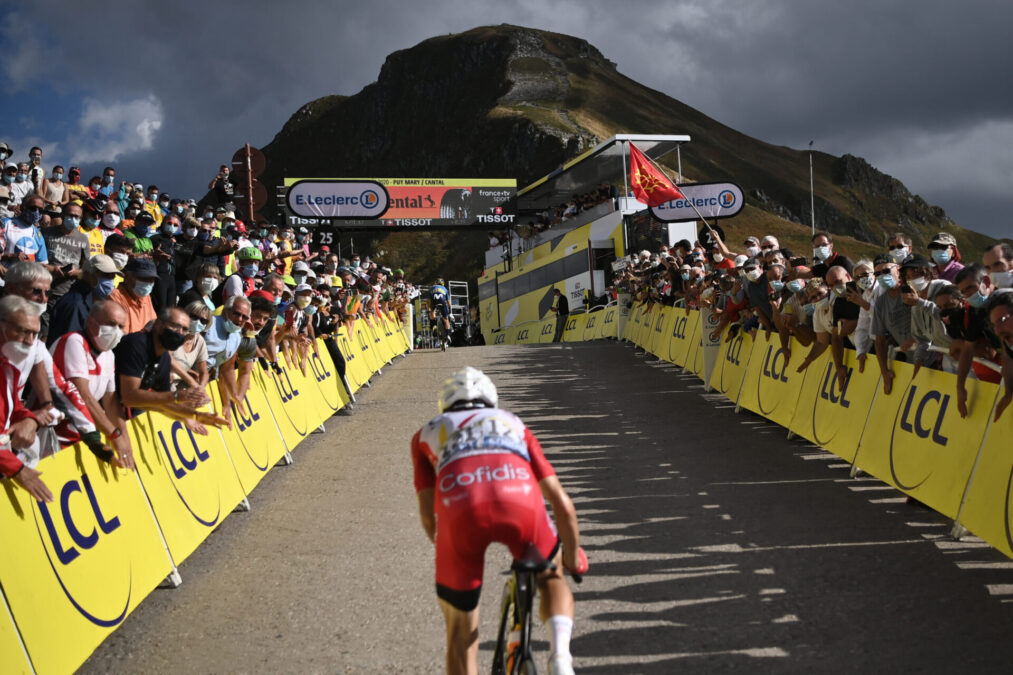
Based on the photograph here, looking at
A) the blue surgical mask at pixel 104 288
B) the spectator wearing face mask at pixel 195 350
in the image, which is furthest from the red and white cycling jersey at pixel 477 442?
the blue surgical mask at pixel 104 288

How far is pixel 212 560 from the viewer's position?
22.7 ft

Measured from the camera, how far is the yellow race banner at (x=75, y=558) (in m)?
4.34

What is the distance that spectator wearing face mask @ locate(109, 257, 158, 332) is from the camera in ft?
24.1

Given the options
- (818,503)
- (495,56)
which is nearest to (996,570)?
(818,503)

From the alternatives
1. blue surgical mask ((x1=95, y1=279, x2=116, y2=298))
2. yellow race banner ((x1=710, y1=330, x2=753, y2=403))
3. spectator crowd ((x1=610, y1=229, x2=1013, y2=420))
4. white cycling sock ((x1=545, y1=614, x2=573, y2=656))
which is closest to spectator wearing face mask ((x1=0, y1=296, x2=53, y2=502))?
blue surgical mask ((x1=95, y1=279, x2=116, y2=298))

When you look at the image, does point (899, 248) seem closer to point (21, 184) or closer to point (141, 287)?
point (141, 287)

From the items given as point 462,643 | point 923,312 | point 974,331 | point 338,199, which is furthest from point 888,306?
point 338,199

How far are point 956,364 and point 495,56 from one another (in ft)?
583

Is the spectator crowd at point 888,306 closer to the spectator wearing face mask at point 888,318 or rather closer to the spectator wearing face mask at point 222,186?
the spectator wearing face mask at point 888,318

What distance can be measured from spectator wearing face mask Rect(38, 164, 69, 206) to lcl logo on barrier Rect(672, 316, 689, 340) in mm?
12040

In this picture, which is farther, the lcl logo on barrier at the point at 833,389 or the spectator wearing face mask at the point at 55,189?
the spectator wearing face mask at the point at 55,189

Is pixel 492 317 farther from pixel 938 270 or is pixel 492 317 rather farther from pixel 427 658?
pixel 427 658

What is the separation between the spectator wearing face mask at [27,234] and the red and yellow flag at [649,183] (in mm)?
15129

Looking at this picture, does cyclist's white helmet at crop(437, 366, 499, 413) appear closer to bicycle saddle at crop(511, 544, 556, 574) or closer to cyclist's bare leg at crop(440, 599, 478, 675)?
bicycle saddle at crop(511, 544, 556, 574)
